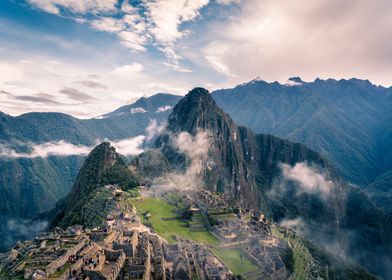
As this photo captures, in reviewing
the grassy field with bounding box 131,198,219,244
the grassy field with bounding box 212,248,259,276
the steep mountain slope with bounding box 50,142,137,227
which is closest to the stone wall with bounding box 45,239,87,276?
the grassy field with bounding box 131,198,219,244

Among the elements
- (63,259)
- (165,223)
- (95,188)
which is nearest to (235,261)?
(165,223)

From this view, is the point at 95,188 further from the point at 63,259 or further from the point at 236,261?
the point at 63,259

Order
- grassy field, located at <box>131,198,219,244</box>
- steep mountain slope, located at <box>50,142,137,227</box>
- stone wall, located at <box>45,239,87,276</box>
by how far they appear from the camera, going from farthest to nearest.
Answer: steep mountain slope, located at <box>50,142,137,227</box> < grassy field, located at <box>131,198,219,244</box> < stone wall, located at <box>45,239,87,276</box>

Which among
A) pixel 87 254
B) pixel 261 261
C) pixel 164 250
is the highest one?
pixel 87 254

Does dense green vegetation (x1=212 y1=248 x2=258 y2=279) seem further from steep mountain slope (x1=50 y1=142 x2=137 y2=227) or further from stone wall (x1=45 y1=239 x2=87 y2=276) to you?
steep mountain slope (x1=50 y1=142 x2=137 y2=227)

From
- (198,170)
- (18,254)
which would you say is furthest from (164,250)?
(198,170)

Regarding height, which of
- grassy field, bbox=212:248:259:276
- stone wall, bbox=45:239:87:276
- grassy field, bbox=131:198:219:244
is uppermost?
stone wall, bbox=45:239:87:276

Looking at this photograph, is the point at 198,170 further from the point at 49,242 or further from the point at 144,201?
the point at 49,242
